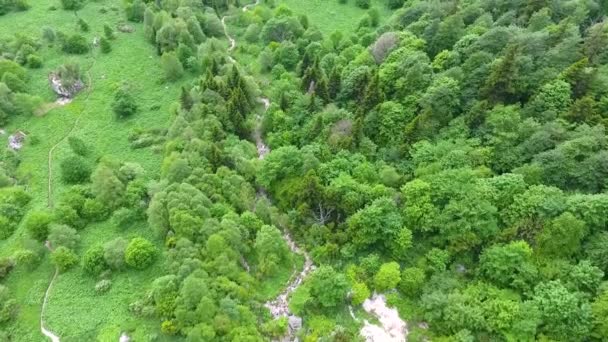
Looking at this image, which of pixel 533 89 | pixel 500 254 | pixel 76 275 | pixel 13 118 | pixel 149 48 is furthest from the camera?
pixel 149 48

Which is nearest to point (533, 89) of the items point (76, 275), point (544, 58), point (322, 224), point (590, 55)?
point (544, 58)

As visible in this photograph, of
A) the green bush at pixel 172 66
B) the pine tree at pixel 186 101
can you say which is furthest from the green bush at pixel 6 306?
the green bush at pixel 172 66

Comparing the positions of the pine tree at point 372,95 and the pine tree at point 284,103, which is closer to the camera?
the pine tree at point 372,95

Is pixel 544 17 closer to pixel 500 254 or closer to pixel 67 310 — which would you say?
pixel 500 254

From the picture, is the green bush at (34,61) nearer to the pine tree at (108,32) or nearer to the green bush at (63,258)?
the pine tree at (108,32)

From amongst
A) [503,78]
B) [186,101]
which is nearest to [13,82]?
[186,101]

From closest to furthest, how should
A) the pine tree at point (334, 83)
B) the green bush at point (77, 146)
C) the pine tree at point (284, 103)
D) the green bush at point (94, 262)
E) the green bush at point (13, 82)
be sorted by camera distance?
the green bush at point (94, 262)
the pine tree at point (334, 83)
the green bush at point (77, 146)
the pine tree at point (284, 103)
the green bush at point (13, 82)

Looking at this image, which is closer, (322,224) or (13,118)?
(322,224)

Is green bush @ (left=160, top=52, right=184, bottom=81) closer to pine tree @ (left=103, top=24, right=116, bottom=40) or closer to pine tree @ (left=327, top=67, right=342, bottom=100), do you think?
pine tree @ (left=103, top=24, right=116, bottom=40)
